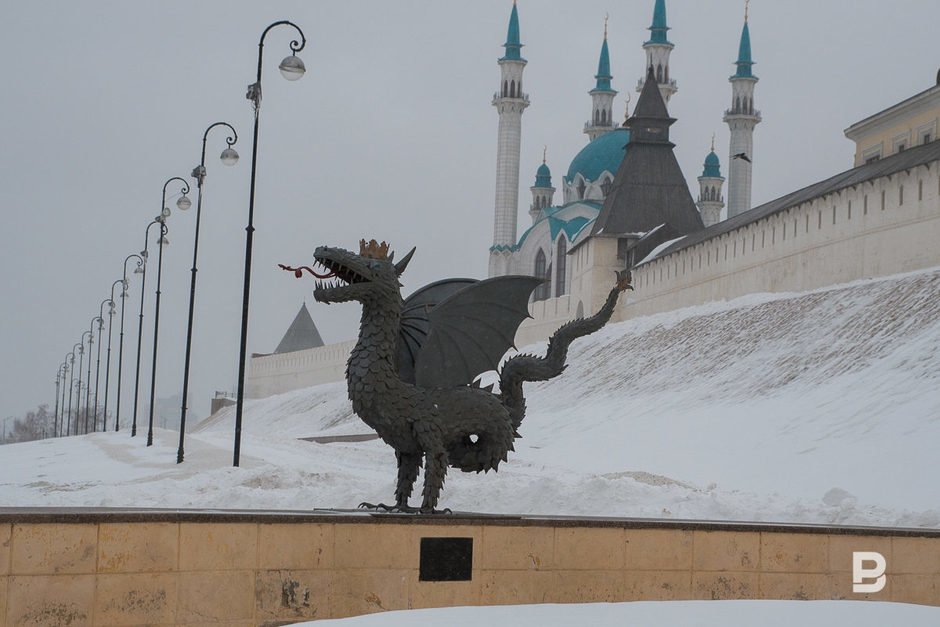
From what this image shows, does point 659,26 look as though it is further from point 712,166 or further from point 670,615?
point 670,615

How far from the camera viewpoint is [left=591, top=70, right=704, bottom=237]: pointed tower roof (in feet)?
245

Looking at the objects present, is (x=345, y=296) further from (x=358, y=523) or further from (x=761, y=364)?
(x=761, y=364)

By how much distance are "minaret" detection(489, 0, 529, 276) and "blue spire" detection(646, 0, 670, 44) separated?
33.6ft

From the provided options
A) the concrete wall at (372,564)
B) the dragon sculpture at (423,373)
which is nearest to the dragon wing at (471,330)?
the dragon sculpture at (423,373)

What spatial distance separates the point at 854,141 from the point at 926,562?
187 feet

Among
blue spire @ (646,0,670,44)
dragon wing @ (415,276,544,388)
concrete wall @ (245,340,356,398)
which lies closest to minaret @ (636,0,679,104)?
blue spire @ (646,0,670,44)

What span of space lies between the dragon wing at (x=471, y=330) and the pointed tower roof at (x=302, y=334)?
4980 inches

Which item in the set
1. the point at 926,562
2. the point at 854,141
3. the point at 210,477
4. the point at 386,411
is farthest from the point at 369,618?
the point at 854,141

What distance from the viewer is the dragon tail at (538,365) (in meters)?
11.7

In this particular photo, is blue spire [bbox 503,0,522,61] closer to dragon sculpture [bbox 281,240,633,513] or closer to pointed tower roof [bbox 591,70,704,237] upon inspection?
pointed tower roof [bbox 591,70,704,237]

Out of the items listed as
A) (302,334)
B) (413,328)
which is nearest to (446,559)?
(413,328)

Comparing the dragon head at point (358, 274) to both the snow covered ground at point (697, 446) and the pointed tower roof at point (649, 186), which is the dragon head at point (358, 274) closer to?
the snow covered ground at point (697, 446)

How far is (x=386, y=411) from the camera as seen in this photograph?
10789 mm

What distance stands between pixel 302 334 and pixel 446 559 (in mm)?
129598
